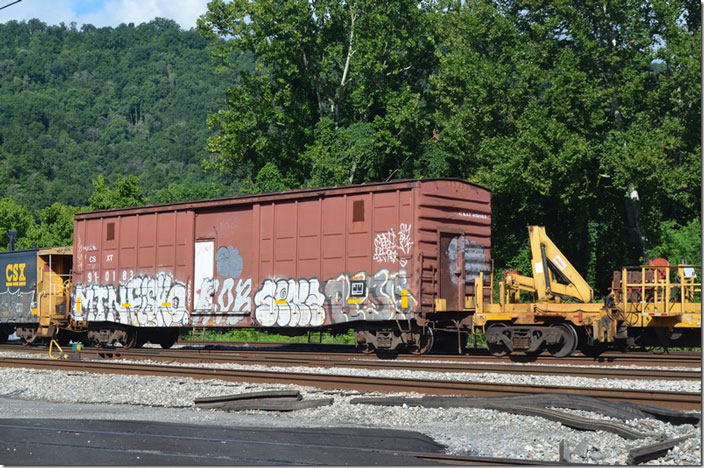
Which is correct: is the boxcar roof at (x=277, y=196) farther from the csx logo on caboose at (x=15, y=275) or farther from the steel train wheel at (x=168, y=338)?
the steel train wheel at (x=168, y=338)

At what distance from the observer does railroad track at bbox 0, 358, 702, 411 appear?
11227 mm

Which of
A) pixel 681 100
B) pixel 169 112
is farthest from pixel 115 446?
pixel 169 112

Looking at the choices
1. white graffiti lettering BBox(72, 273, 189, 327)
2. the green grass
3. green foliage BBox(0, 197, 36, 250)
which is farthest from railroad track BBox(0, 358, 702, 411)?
green foliage BBox(0, 197, 36, 250)

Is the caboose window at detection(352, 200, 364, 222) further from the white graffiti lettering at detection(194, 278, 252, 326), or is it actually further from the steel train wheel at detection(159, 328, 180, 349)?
the steel train wheel at detection(159, 328, 180, 349)

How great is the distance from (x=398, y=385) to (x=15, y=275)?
18.2 metres

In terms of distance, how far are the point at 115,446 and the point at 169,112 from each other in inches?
7225

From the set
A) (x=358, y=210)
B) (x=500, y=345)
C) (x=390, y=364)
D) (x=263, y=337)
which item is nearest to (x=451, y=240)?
(x=358, y=210)

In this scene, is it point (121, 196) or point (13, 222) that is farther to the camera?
point (13, 222)

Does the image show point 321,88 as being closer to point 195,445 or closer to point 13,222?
point 13,222

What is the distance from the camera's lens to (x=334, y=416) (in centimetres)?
Result: 1154

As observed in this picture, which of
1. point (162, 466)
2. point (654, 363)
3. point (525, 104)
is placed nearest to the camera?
point (162, 466)

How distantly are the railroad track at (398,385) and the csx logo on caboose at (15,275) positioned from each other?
959 cm

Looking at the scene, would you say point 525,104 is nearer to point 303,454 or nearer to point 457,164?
point 457,164

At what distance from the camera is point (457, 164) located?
3909 centimetres
